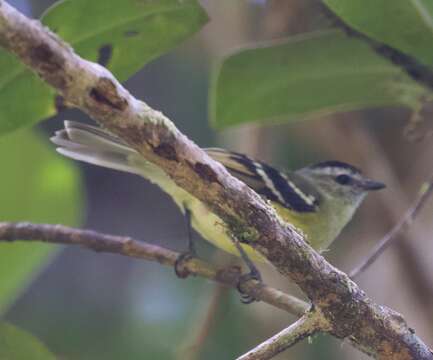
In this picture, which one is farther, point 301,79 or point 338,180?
point 338,180

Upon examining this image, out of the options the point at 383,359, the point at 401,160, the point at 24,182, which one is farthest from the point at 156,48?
the point at 401,160

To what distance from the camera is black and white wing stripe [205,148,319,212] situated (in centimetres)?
Answer: 334

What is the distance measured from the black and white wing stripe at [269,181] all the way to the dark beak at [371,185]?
26cm

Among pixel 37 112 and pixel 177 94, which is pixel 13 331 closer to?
pixel 37 112

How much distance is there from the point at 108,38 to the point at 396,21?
0.87 m

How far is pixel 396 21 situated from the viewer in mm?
2643

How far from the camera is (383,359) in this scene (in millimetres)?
1899

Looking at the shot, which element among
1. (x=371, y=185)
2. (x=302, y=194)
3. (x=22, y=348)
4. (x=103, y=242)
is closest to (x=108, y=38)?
(x=103, y=242)

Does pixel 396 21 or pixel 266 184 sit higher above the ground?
pixel 396 21

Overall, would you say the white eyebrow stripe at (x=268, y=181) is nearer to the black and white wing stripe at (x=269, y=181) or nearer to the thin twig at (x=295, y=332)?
the black and white wing stripe at (x=269, y=181)

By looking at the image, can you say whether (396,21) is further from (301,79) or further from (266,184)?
(266,184)

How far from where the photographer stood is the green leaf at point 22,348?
2.37 m

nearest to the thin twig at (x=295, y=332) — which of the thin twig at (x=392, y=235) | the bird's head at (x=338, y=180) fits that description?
the thin twig at (x=392, y=235)

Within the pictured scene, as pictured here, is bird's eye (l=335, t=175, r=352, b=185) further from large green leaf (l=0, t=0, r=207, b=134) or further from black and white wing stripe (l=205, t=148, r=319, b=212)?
large green leaf (l=0, t=0, r=207, b=134)
